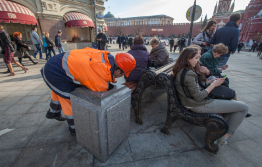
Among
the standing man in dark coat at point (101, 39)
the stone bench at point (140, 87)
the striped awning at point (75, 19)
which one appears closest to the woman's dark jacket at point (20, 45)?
the standing man in dark coat at point (101, 39)

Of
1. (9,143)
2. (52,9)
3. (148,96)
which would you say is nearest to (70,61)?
(9,143)

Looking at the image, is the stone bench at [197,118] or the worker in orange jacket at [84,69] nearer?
the worker in orange jacket at [84,69]

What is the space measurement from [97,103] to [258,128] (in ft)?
9.53

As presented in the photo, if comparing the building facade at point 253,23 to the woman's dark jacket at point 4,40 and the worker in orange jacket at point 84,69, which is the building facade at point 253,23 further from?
the woman's dark jacket at point 4,40

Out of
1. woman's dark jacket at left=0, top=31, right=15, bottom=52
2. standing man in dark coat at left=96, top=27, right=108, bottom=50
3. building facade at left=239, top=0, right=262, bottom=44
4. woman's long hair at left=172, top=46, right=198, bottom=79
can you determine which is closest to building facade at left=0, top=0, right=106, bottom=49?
woman's dark jacket at left=0, top=31, right=15, bottom=52

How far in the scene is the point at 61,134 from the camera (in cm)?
196

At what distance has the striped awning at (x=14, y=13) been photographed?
7225mm

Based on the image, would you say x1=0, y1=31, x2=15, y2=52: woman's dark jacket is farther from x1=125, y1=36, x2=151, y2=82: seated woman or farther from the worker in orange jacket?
x1=125, y1=36, x2=151, y2=82: seated woman

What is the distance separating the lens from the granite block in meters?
1.25

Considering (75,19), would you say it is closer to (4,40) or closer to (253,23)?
(4,40)

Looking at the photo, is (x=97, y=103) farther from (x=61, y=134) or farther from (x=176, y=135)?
(x=176, y=135)

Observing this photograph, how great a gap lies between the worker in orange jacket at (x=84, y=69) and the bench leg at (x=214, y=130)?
120 centimetres

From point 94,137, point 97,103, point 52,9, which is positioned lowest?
point 94,137

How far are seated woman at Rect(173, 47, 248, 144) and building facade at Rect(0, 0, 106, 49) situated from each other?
34.2ft
